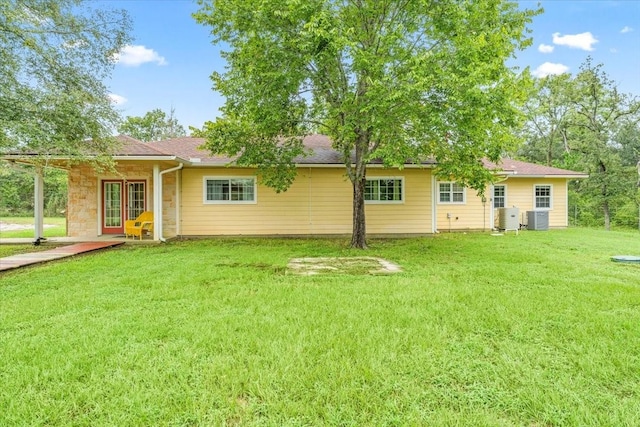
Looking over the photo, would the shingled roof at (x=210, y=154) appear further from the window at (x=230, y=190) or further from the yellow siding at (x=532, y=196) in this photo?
the window at (x=230, y=190)

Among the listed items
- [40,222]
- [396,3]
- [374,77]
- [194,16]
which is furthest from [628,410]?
[40,222]

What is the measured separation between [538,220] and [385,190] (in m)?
7.14

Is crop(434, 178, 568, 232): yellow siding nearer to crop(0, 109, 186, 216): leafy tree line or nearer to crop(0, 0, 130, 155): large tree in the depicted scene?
A: crop(0, 0, 130, 155): large tree

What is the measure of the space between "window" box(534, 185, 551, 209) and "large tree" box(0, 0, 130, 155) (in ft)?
52.6

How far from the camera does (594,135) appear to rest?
22.2 meters

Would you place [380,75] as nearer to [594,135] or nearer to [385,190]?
[385,190]

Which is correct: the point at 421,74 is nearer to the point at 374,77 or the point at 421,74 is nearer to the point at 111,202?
the point at 374,77

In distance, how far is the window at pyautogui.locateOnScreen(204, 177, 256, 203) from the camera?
12266 millimetres

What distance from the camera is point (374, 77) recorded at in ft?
24.8

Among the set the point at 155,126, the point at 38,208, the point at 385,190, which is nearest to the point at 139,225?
the point at 38,208

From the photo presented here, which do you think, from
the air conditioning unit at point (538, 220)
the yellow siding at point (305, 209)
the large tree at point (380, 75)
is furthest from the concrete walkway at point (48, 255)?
the air conditioning unit at point (538, 220)

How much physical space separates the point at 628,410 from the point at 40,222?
13201 millimetres

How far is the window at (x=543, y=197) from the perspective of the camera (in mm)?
15430

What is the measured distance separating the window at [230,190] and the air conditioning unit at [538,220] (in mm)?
11487
